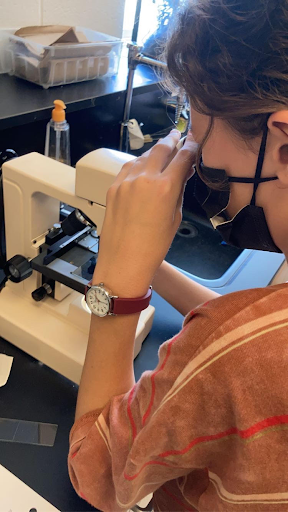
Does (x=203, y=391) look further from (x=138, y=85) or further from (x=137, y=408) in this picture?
(x=138, y=85)

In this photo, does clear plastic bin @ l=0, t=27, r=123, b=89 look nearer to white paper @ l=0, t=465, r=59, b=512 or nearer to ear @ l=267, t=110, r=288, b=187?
ear @ l=267, t=110, r=288, b=187

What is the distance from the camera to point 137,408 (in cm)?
53

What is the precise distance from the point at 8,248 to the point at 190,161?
489mm

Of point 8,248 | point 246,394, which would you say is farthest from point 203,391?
point 8,248

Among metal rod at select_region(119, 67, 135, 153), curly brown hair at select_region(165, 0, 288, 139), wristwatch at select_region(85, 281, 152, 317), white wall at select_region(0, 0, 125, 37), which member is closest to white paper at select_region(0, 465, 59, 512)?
wristwatch at select_region(85, 281, 152, 317)

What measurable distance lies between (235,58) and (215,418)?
1.37ft

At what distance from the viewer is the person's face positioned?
472mm

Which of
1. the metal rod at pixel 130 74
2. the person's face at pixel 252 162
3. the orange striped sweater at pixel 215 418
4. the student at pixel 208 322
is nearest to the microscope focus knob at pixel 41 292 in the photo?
the student at pixel 208 322

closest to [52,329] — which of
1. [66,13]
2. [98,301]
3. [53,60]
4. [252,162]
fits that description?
[98,301]

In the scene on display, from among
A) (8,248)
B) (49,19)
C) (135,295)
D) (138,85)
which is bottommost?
(8,248)

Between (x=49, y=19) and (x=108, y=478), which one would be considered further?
(x=49, y=19)

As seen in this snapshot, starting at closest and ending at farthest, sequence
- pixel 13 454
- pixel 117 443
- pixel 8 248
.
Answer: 1. pixel 117 443
2. pixel 13 454
3. pixel 8 248

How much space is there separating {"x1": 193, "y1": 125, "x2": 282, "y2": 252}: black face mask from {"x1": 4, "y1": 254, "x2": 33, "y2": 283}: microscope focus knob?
409 millimetres

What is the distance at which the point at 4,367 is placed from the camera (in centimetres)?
79
